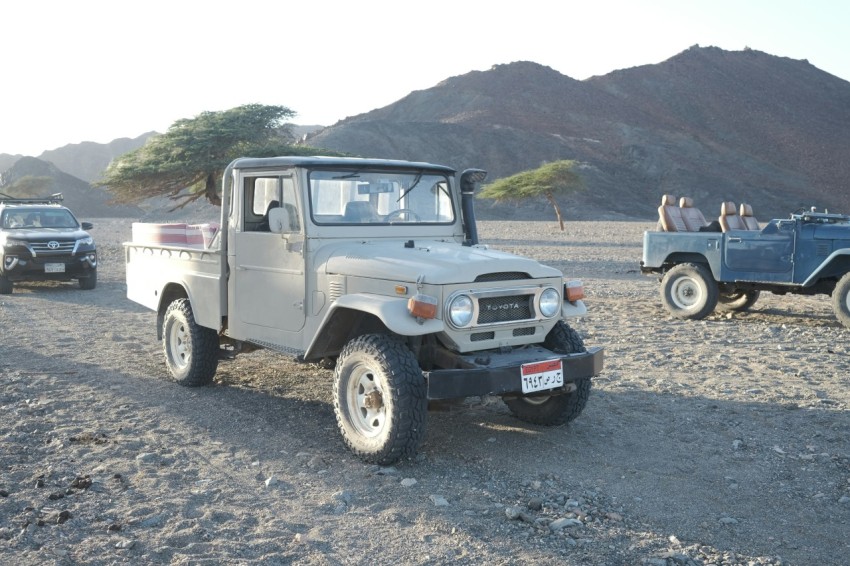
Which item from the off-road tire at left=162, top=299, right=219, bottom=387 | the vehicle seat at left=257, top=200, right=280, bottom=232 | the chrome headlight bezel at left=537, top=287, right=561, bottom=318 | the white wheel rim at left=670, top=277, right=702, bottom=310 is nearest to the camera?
the chrome headlight bezel at left=537, top=287, right=561, bottom=318

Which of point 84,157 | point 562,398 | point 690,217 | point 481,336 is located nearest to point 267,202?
point 481,336

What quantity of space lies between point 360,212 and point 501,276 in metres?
1.35

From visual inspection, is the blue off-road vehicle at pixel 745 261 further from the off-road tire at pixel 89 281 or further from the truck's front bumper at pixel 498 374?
the off-road tire at pixel 89 281

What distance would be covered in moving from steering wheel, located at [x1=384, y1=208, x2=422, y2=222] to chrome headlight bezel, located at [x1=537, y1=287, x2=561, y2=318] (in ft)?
4.48

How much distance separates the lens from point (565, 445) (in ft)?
19.5

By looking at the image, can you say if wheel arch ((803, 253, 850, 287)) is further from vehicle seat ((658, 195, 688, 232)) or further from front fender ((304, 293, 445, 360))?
front fender ((304, 293, 445, 360))

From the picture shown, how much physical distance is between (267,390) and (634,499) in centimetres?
372

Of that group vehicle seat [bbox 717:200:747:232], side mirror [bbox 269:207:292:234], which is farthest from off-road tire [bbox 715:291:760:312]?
side mirror [bbox 269:207:292:234]

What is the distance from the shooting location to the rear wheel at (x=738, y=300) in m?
12.5

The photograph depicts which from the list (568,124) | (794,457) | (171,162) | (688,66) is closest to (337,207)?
(794,457)

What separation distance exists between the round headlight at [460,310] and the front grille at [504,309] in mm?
103

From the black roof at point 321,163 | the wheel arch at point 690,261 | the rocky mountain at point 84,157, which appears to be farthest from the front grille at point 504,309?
the rocky mountain at point 84,157

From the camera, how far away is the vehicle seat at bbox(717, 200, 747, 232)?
12.4m

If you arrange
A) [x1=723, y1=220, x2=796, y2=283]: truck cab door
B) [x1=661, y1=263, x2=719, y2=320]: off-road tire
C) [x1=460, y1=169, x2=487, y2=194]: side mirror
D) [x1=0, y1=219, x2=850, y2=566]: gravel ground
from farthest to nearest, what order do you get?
[x1=661, y1=263, x2=719, y2=320]: off-road tire → [x1=723, y1=220, x2=796, y2=283]: truck cab door → [x1=460, y1=169, x2=487, y2=194]: side mirror → [x1=0, y1=219, x2=850, y2=566]: gravel ground
